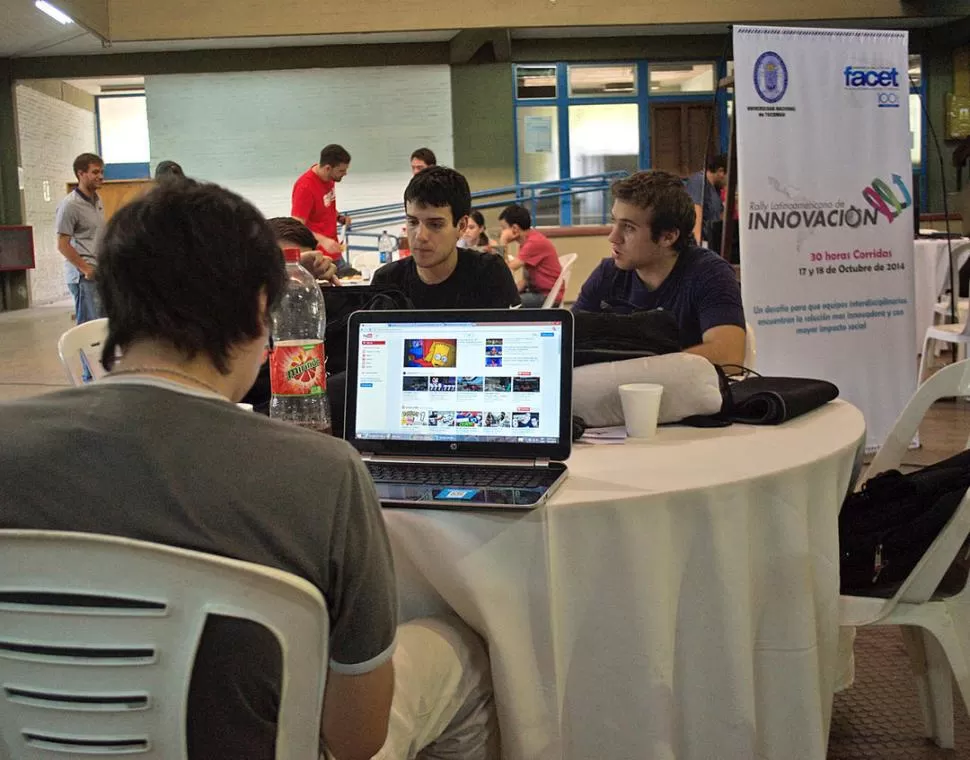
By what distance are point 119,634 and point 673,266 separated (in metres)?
2.06

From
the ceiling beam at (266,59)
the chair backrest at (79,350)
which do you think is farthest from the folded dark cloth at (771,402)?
the ceiling beam at (266,59)

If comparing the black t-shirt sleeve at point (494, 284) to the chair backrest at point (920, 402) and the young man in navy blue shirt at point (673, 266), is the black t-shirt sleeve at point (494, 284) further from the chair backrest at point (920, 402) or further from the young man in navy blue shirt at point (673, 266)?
the chair backrest at point (920, 402)

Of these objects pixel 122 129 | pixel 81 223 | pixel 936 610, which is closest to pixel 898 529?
pixel 936 610

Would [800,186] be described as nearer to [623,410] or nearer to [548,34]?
[623,410]

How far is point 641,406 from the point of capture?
1.70m

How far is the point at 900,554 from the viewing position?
1.75 m

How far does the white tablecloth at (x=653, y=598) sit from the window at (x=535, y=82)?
11396 millimetres

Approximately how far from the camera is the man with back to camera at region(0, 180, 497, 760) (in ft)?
2.73

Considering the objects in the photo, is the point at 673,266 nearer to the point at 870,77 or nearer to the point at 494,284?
the point at 494,284

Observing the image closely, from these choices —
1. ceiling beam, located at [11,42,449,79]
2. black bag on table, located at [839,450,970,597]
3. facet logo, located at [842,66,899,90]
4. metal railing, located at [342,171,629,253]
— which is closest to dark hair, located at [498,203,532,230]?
facet logo, located at [842,66,899,90]

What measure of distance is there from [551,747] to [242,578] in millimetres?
763

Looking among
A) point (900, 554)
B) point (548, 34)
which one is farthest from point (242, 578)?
point (548, 34)

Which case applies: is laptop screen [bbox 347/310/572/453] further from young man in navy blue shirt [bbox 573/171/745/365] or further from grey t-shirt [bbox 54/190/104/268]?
grey t-shirt [bbox 54/190/104/268]

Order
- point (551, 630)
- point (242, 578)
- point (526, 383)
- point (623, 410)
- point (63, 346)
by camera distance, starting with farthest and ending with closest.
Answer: point (63, 346)
point (623, 410)
point (526, 383)
point (551, 630)
point (242, 578)
